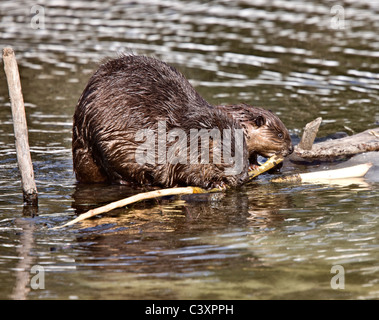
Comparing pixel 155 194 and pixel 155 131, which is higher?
pixel 155 131

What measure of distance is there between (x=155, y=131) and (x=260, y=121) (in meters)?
1.41

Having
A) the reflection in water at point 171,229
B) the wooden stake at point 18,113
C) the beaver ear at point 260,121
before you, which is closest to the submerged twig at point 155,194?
the reflection in water at point 171,229

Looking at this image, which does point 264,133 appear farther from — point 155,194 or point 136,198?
point 136,198

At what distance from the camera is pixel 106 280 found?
4809mm

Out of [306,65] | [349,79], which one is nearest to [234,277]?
[349,79]

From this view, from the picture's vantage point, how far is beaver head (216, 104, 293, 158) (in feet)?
25.4

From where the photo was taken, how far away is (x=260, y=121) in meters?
7.72

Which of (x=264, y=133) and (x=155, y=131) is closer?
(x=155, y=131)

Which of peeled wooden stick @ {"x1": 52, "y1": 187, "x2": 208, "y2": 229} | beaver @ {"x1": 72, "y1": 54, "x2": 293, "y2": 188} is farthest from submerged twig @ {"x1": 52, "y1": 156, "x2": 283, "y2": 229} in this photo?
beaver @ {"x1": 72, "y1": 54, "x2": 293, "y2": 188}

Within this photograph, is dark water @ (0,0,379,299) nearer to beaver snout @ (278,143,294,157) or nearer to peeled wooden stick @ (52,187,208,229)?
peeled wooden stick @ (52,187,208,229)

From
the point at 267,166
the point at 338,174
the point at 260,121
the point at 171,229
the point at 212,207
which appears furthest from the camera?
the point at 260,121

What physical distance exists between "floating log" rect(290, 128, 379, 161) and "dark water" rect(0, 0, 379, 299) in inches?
4.8

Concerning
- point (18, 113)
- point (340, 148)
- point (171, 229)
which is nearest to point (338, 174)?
point (340, 148)

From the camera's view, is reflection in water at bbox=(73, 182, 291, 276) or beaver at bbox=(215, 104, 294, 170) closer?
reflection in water at bbox=(73, 182, 291, 276)
